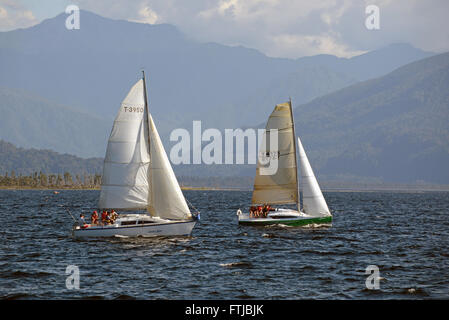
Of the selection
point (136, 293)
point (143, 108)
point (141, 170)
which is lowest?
point (136, 293)

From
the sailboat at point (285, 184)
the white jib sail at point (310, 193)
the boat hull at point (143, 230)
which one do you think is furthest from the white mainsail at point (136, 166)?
the white jib sail at point (310, 193)

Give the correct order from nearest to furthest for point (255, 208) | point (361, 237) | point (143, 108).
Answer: point (143, 108), point (361, 237), point (255, 208)

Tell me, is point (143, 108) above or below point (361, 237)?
above

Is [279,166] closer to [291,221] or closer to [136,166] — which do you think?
[291,221]

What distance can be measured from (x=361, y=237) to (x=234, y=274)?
2811cm

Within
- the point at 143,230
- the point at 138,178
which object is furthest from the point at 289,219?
the point at 138,178

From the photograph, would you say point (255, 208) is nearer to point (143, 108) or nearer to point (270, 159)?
point (270, 159)

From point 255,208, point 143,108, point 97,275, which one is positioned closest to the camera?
point 97,275

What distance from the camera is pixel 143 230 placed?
5647cm

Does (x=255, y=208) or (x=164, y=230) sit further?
(x=255, y=208)

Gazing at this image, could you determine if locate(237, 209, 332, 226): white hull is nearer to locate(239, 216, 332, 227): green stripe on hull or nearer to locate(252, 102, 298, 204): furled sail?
locate(239, 216, 332, 227): green stripe on hull

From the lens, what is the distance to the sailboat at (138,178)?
5584 cm
